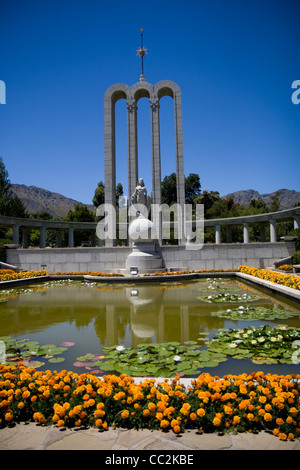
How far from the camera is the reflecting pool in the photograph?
4148mm

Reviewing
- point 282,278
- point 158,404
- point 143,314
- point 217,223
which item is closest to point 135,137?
point 217,223

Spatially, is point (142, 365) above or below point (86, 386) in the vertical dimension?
below

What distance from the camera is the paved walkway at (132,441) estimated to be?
215 cm

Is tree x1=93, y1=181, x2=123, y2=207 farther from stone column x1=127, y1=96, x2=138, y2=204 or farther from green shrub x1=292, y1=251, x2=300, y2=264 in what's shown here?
green shrub x1=292, y1=251, x2=300, y2=264

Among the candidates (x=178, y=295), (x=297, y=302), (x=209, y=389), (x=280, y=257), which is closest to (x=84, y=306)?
(x=178, y=295)

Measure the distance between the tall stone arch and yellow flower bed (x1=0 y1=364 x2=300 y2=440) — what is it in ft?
77.1

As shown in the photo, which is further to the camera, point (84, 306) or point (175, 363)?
point (84, 306)

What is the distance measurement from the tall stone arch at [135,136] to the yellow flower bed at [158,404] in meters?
23.5

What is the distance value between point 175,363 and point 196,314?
2948mm

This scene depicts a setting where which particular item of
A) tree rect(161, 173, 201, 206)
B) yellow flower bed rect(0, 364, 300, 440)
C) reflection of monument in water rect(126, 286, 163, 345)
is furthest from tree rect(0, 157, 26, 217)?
yellow flower bed rect(0, 364, 300, 440)

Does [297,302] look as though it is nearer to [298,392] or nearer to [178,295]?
[178,295]

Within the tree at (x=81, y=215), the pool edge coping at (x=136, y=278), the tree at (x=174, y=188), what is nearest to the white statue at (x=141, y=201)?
the pool edge coping at (x=136, y=278)

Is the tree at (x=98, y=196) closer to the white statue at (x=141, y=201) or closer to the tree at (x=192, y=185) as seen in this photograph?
the tree at (x=192, y=185)

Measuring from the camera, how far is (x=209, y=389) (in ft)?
8.99
